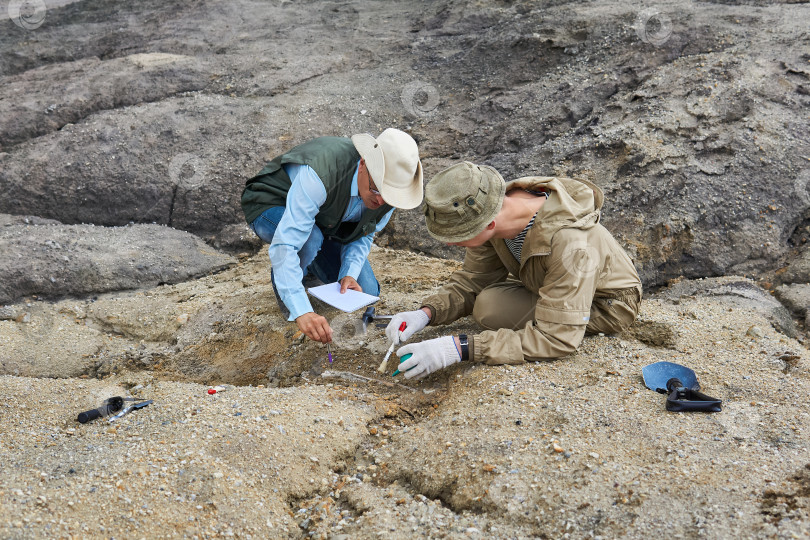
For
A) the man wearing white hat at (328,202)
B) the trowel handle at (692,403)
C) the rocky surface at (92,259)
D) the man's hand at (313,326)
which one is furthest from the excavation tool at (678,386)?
the rocky surface at (92,259)

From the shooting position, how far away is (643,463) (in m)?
2.25

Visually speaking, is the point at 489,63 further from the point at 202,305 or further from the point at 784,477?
the point at 784,477

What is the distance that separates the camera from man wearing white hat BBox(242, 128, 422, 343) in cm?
319

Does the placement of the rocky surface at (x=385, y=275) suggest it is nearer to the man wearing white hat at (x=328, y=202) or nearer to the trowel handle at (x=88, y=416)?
the trowel handle at (x=88, y=416)

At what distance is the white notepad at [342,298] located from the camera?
3381 mm

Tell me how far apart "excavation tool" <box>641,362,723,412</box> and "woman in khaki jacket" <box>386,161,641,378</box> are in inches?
13.5

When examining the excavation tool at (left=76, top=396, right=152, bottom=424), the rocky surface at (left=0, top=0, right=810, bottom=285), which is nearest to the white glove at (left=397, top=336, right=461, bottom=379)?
the excavation tool at (left=76, top=396, right=152, bottom=424)

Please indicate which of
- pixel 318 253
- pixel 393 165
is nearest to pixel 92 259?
pixel 318 253

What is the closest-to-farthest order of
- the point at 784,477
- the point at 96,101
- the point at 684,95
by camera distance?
1. the point at 784,477
2. the point at 684,95
3. the point at 96,101

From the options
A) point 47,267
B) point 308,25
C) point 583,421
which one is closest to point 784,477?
point 583,421

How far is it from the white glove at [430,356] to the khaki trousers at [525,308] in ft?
1.48

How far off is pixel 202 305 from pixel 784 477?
3.38 metres

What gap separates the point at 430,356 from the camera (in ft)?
9.16

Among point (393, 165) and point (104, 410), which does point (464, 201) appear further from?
point (104, 410)
